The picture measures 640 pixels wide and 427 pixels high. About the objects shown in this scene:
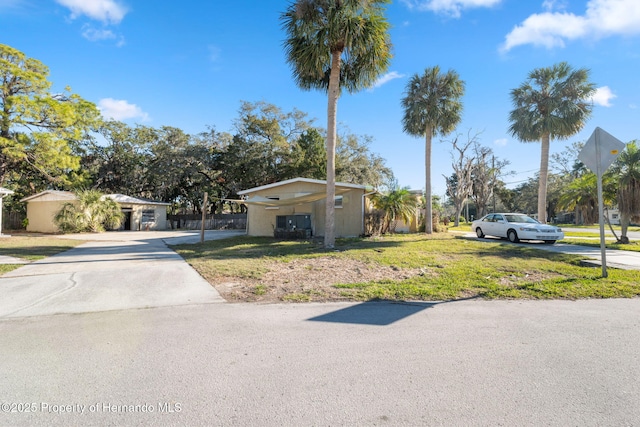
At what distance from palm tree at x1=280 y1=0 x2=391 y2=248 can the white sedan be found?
27.3ft

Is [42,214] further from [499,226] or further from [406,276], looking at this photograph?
[499,226]

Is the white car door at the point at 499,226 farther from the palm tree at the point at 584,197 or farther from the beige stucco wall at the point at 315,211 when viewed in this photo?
the beige stucco wall at the point at 315,211

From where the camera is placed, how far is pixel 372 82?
43.4 ft

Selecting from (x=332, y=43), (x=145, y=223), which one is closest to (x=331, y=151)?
(x=332, y=43)

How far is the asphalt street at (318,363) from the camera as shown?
7.34 feet

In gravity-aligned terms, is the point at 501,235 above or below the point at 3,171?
below

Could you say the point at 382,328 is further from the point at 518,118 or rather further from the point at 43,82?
the point at 43,82

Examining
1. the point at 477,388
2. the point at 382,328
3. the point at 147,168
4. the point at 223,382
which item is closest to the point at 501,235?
the point at 382,328

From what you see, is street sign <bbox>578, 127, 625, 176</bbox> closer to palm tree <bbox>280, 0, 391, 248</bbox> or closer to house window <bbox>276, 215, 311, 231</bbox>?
palm tree <bbox>280, 0, 391, 248</bbox>

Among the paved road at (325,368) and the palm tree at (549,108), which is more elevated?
the palm tree at (549,108)

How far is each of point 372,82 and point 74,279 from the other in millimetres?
11884

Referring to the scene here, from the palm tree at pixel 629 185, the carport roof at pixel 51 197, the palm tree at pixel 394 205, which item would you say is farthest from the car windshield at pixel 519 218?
the carport roof at pixel 51 197

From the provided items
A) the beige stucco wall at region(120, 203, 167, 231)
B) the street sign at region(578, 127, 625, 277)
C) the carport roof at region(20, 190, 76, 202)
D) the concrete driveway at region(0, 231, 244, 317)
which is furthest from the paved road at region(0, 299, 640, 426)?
the beige stucco wall at region(120, 203, 167, 231)

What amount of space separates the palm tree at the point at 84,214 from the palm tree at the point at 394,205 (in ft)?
66.1
